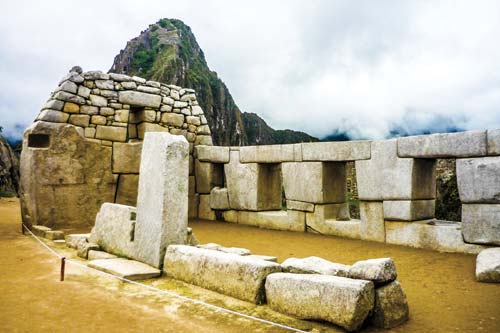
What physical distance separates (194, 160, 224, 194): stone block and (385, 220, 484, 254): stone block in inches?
173

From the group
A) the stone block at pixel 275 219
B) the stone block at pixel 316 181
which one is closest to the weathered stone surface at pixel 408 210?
the stone block at pixel 316 181

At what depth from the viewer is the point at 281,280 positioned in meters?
3.15

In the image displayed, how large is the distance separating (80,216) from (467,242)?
6698 mm

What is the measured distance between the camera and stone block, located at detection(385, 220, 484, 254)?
500cm

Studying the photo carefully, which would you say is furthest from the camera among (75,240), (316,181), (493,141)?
(316,181)

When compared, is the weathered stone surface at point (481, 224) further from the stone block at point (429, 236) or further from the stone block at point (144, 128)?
the stone block at point (144, 128)

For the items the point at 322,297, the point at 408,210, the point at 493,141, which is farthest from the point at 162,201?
the point at 493,141

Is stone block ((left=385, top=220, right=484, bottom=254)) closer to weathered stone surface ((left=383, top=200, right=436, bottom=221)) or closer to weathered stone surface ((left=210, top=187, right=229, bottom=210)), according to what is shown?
weathered stone surface ((left=383, top=200, right=436, bottom=221))

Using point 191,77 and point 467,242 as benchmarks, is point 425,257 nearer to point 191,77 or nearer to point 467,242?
point 467,242

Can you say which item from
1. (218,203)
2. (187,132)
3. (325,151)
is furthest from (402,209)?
(187,132)

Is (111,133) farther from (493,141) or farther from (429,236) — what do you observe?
(493,141)

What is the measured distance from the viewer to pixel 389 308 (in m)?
2.83

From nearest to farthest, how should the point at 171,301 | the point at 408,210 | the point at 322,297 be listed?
1. the point at 322,297
2. the point at 171,301
3. the point at 408,210

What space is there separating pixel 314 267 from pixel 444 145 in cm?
288
